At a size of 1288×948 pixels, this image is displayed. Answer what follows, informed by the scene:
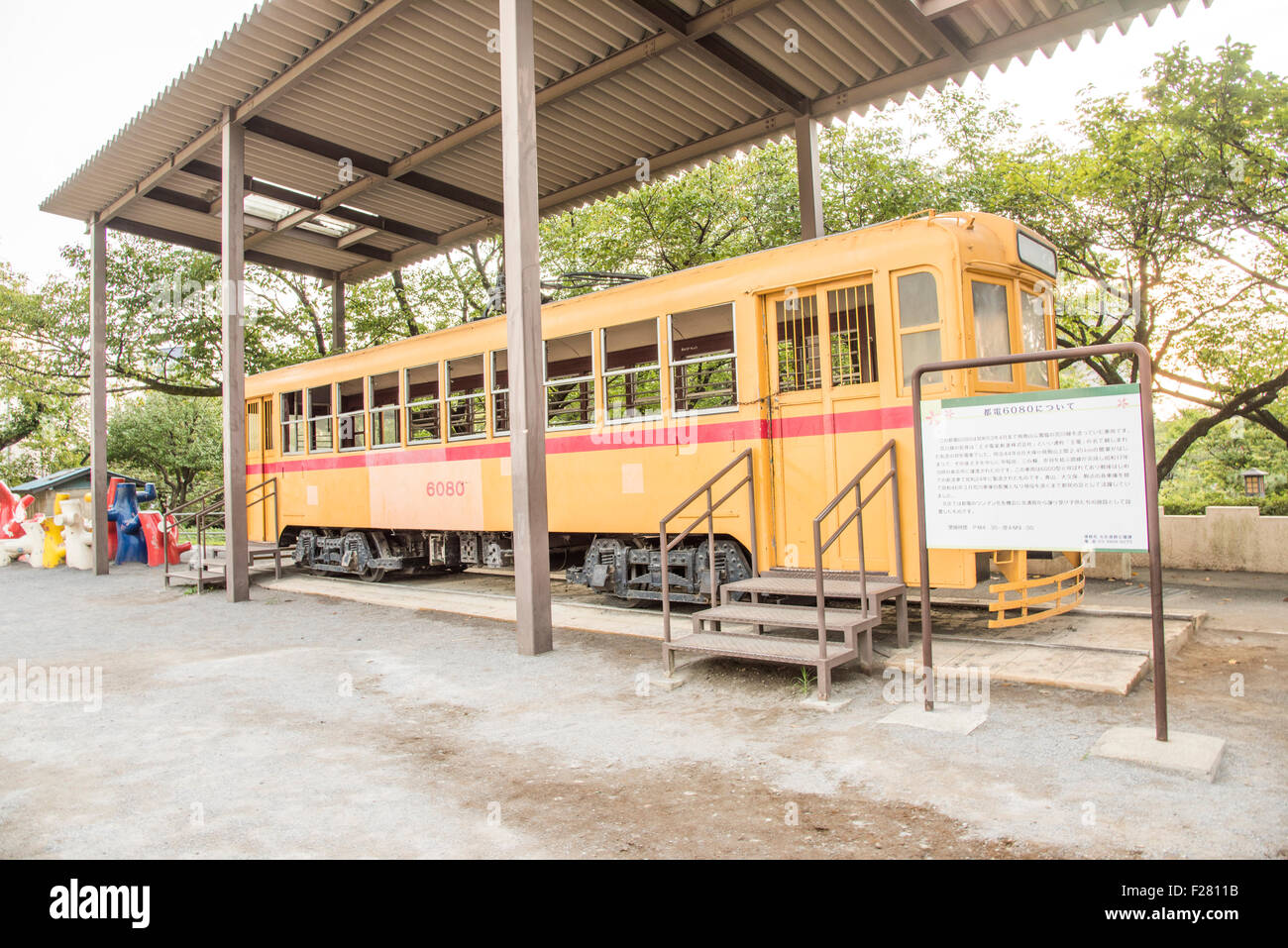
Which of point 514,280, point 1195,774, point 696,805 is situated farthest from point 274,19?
point 1195,774

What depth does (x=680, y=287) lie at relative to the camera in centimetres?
784

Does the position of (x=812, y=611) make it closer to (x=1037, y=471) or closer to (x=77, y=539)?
(x=1037, y=471)

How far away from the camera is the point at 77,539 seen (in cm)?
1577

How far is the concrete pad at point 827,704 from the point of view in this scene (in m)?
5.14

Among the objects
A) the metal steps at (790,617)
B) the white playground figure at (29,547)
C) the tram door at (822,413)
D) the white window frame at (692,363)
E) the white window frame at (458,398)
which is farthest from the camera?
the white playground figure at (29,547)

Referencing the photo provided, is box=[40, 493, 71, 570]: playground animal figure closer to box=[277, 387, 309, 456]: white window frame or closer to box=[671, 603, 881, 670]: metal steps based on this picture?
box=[277, 387, 309, 456]: white window frame

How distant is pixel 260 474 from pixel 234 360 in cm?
402

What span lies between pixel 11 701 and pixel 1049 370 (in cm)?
842

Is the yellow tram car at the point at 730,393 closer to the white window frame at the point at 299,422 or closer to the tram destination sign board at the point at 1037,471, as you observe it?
the tram destination sign board at the point at 1037,471

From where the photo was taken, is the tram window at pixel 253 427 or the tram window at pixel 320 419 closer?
the tram window at pixel 320 419

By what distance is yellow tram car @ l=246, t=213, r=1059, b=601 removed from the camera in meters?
6.42

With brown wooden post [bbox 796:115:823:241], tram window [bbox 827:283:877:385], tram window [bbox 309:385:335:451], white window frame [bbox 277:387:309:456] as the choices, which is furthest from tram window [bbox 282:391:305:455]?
tram window [bbox 827:283:877:385]

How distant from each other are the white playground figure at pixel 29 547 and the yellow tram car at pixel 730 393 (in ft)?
33.2

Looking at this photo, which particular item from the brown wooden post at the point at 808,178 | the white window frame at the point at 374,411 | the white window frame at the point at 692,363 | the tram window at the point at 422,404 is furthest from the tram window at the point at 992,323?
the white window frame at the point at 374,411
